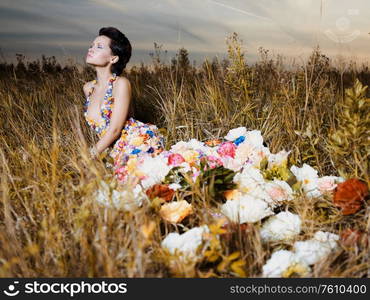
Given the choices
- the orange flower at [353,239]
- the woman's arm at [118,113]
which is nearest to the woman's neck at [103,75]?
the woman's arm at [118,113]

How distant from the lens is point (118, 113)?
2639 mm

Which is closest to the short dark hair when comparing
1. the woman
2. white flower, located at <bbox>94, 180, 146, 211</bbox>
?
the woman

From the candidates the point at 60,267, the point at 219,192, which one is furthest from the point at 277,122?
the point at 60,267

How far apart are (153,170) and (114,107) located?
0.81m

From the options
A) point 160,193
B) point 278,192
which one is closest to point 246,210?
point 278,192

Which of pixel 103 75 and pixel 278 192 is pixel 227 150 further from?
pixel 103 75

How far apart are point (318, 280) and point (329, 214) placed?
634 millimetres

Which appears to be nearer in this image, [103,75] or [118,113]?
[118,113]

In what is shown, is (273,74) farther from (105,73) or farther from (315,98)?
(105,73)

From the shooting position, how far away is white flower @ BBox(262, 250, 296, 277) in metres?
1.38

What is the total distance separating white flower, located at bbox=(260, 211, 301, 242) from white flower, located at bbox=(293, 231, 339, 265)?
0.30ft

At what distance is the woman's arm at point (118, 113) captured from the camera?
2.64m

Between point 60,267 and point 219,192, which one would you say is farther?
point 219,192

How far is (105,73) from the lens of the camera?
2814 millimetres
